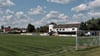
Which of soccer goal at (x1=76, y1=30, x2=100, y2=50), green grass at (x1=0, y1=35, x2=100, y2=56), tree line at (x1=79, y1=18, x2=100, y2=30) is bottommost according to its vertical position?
green grass at (x1=0, y1=35, x2=100, y2=56)

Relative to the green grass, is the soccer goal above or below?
above

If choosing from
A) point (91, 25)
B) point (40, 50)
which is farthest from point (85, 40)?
point (91, 25)

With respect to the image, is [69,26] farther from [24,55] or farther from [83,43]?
[24,55]

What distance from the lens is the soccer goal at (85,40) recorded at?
108ft

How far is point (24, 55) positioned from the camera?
2364 centimetres

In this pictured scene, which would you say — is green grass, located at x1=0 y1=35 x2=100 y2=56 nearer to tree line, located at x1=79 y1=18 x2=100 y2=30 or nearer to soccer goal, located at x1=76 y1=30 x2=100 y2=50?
soccer goal, located at x1=76 y1=30 x2=100 y2=50

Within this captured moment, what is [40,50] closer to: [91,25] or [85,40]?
[85,40]

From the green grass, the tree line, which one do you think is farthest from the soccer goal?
the tree line

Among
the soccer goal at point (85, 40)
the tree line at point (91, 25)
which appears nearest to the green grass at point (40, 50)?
the soccer goal at point (85, 40)

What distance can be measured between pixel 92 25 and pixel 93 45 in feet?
362

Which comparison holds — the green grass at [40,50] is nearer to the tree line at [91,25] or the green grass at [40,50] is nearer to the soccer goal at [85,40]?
the soccer goal at [85,40]

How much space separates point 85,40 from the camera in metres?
34.0

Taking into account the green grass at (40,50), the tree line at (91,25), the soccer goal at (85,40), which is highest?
the tree line at (91,25)

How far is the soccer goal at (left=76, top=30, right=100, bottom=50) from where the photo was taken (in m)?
32.8
